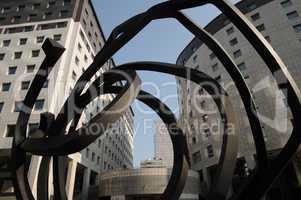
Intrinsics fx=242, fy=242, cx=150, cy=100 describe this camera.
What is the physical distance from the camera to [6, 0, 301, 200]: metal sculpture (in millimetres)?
4559

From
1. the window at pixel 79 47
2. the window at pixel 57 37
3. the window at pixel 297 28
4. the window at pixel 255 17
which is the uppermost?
the window at pixel 255 17

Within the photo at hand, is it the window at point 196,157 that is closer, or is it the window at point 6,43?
the window at point 6,43

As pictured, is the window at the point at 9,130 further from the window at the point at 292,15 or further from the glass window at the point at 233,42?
the window at the point at 292,15

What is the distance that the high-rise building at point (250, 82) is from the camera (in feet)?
72.1

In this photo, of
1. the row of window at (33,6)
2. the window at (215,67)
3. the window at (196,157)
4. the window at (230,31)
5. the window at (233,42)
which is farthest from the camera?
the window at (230,31)

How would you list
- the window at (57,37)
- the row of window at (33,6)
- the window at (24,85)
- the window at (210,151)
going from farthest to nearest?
1. the row of window at (33,6)
2. the window at (57,37)
3. the window at (210,151)
4. the window at (24,85)

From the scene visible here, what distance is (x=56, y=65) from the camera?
22922 mm

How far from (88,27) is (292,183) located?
27.8 m

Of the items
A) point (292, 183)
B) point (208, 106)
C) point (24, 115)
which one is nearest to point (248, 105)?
point (24, 115)

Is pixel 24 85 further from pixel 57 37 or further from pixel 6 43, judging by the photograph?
pixel 6 43

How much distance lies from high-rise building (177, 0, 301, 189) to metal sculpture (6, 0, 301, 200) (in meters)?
16.5

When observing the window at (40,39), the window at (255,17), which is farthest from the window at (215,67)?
the window at (40,39)

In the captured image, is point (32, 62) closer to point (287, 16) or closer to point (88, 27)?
point (88, 27)

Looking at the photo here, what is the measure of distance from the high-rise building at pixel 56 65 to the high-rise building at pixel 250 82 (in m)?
12.5
